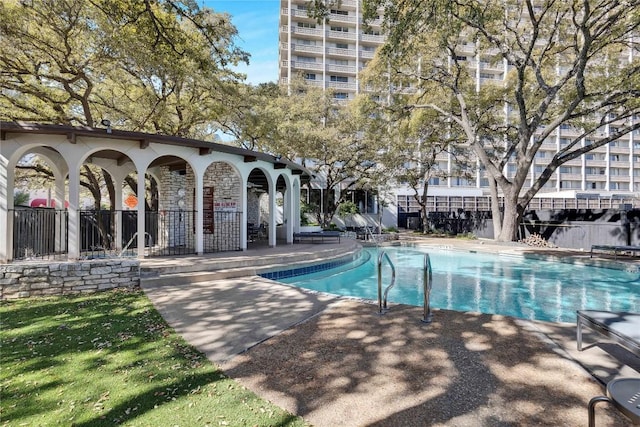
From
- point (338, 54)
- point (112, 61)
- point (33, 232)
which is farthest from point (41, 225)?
point (338, 54)

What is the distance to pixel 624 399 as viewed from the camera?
1.82 m

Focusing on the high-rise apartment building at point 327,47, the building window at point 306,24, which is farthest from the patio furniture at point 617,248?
the building window at point 306,24

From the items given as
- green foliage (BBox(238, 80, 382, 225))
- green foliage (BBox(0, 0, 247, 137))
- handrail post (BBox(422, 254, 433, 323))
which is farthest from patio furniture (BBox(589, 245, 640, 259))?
green foliage (BBox(0, 0, 247, 137))

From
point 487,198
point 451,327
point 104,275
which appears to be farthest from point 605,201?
point 104,275

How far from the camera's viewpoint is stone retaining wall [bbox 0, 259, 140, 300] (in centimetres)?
627

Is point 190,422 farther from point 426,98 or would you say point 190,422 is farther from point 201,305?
point 426,98

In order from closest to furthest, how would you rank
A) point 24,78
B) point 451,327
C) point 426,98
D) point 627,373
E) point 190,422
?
point 190,422 → point 627,373 → point 451,327 → point 24,78 → point 426,98

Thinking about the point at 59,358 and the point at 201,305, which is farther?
the point at 201,305

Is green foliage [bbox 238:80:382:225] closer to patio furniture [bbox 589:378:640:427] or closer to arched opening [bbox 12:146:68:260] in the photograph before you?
arched opening [bbox 12:146:68:260]

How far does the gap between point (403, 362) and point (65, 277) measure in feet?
22.2

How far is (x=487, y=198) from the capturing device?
3731 cm

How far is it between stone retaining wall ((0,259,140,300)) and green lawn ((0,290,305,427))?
182 cm

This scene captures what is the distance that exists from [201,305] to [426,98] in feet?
59.3

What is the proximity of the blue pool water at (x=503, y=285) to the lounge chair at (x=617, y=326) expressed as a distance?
2.94 metres
